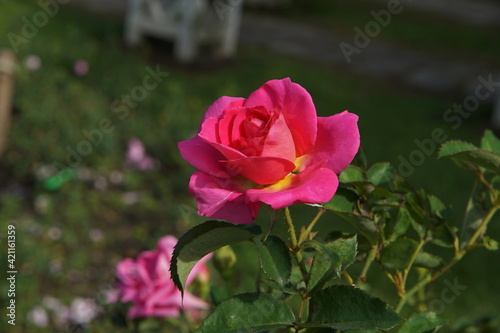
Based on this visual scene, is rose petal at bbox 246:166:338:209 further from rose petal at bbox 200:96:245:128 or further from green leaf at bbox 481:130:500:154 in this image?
green leaf at bbox 481:130:500:154

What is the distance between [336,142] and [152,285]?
584 mm

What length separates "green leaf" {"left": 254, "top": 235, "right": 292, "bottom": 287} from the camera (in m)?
0.55

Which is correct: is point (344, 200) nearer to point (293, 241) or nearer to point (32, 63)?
point (293, 241)

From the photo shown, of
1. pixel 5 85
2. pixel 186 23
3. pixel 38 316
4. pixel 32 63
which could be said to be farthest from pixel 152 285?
pixel 186 23

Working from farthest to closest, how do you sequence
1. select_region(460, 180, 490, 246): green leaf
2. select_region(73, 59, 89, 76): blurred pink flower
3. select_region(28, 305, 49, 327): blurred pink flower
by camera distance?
select_region(73, 59, 89, 76): blurred pink flower
select_region(28, 305, 49, 327): blurred pink flower
select_region(460, 180, 490, 246): green leaf

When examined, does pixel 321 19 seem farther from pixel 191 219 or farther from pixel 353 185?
pixel 353 185

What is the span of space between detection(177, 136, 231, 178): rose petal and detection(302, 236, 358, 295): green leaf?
97 millimetres

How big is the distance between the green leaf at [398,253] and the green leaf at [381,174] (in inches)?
2.4

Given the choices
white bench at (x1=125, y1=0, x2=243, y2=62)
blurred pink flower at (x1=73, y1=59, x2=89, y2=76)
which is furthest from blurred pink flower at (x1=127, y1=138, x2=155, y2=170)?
white bench at (x1=125, y1=0, x2=243, y2=62)

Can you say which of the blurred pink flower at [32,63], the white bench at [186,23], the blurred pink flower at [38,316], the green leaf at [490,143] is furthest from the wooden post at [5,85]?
the green leaf at [490,143]

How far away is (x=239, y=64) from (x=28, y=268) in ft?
11.8

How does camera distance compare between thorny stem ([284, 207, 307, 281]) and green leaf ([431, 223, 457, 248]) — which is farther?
green leaf ([431, 223, 457, 248])

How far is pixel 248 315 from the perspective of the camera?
1.86 feet

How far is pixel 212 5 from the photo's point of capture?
5.81 meters
